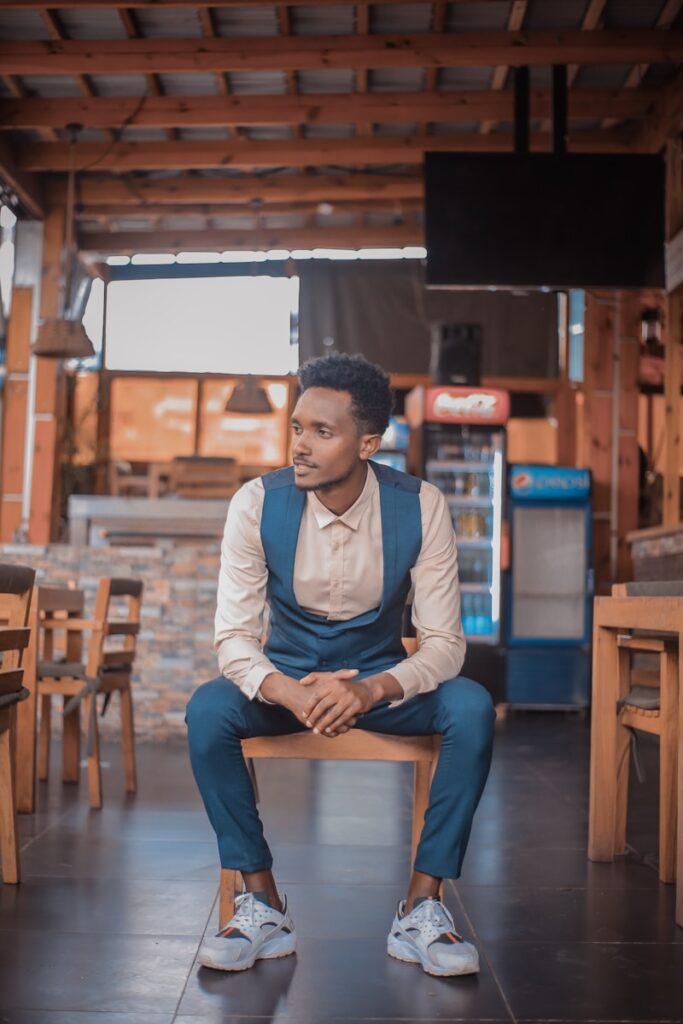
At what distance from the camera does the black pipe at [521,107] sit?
7027mm

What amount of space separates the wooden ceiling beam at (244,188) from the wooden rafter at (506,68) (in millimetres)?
988

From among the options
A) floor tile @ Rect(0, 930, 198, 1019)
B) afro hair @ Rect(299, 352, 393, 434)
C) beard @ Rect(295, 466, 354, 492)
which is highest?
afro hair @ Rect(299, 352, 393, 434)

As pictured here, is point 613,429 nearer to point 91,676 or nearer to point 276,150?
point 276,150

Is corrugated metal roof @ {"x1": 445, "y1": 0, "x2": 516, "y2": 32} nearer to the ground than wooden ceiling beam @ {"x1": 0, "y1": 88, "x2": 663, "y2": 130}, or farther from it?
farther from it

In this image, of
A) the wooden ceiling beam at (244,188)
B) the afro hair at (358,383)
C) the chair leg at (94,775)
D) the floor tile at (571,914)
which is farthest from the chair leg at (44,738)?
the wooden ceiling beam at (244,188)

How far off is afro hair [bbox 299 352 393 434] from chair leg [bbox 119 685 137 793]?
2.30 meters

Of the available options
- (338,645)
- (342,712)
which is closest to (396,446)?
(338,645)

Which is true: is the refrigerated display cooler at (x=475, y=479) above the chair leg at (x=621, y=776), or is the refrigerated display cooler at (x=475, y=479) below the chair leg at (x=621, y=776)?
above

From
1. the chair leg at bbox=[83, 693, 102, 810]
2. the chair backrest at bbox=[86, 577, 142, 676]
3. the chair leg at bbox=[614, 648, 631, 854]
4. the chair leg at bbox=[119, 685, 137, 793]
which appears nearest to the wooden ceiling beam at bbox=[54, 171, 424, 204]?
the chair backrest at bbox=[86, 577, 142, 676]

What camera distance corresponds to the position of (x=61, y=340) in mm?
7742

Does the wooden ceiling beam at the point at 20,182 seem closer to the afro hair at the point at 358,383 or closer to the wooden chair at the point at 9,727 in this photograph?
the wooden chair at the point at 9,727

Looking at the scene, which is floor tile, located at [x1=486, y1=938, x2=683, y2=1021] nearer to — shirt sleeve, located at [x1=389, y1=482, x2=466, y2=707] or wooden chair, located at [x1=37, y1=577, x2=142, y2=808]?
shirt sleeve, located at [x1=389, y1=482, x2=466, y2=707]

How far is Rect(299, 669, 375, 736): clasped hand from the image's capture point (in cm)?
224

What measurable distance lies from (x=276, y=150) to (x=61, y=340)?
2250 millimetres
